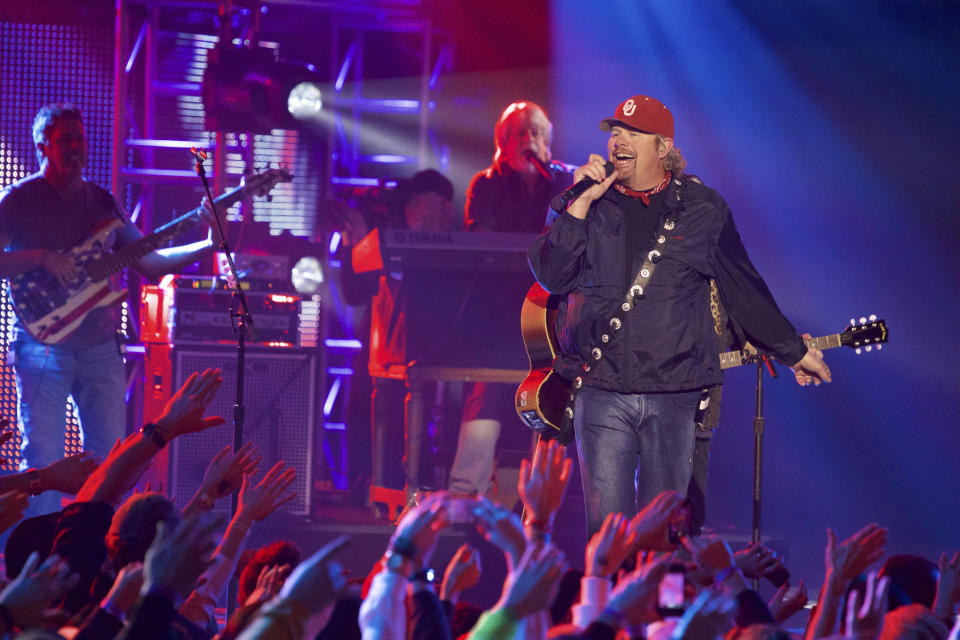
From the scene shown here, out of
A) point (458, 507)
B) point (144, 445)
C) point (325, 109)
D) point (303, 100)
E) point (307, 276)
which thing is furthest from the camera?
point (325, 109)

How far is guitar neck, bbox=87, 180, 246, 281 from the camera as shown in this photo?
6562 millimetres

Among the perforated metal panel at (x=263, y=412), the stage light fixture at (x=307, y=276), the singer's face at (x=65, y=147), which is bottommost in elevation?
the perforated metal panel at (x=263, y=412)

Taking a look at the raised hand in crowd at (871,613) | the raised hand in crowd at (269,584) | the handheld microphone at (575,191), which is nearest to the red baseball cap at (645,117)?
the handheld microphone at (575,191)

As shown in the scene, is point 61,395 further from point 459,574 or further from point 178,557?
point 178,557

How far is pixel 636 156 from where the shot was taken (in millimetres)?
4355

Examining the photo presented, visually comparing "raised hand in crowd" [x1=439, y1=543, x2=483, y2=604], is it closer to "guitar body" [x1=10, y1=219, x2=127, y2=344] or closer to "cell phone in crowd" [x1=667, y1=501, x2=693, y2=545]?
"cell phone in crowd" [x1=667, y1=501, x2=693, y2=545]

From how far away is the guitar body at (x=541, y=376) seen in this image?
452 cm

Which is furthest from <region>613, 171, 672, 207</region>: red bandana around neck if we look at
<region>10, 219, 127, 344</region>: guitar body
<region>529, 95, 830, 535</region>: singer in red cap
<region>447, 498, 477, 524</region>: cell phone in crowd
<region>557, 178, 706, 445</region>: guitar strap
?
<region>10, 219, 127, 344</region>: guitar body

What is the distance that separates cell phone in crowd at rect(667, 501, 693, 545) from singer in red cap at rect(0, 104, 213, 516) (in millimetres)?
3442

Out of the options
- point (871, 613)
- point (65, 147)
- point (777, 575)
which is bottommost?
point (777, 575)

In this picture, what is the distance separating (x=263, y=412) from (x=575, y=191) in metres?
3.61

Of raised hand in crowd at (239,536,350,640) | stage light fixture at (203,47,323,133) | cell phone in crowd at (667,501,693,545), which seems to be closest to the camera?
raised hand in crowd at (239,536,350,640)

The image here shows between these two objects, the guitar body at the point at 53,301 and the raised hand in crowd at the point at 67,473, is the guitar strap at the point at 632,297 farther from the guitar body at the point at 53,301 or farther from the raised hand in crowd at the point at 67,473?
the guitar body at the point at 53,301

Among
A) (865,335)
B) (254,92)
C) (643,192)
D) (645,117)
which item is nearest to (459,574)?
(643,192)
